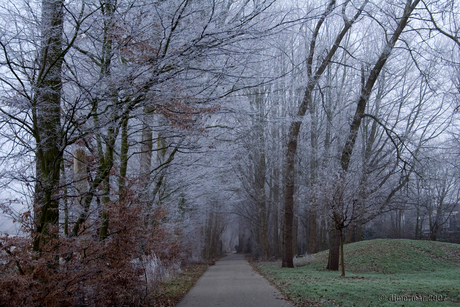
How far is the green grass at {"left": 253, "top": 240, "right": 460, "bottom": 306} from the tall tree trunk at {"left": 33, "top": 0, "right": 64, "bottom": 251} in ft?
17.1

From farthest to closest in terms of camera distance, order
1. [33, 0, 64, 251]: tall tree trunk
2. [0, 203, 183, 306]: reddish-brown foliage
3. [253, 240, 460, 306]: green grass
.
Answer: [253, 240, 460, 306]: green grass
[33, 0, 64, 251]: tall tree trunk
[0, 203, 183, 306]: reddish-brown foliage

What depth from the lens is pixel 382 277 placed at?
13461 mm

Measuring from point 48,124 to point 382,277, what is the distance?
1203 centimetres

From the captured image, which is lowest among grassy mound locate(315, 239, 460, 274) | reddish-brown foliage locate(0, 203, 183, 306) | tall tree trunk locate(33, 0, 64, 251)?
grassy mound locate(315, 239, 460, 274)

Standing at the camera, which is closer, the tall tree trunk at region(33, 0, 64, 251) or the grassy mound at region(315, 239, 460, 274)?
the tall tree trunk at region(33, 0, 64, 251)

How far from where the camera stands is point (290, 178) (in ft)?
57.4

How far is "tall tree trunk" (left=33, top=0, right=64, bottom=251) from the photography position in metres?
5.31

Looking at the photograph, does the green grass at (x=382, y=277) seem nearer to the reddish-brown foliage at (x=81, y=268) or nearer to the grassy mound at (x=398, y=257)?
the grassy mound at (x=398, y=257)

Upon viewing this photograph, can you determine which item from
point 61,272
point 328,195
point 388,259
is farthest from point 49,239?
point 388,259

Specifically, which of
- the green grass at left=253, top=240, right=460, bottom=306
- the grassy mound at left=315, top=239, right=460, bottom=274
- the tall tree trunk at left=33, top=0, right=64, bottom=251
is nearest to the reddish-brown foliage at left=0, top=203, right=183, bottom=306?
the tall tree trunk at left=33, top=0, right=64, bottom=251

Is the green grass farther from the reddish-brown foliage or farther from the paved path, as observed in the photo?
the reddish-brown foliage

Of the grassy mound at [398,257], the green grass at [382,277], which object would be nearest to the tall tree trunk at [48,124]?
the green grass at [382,277]

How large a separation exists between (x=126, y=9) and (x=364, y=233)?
122 feet

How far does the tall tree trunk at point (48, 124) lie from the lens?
531 cm
